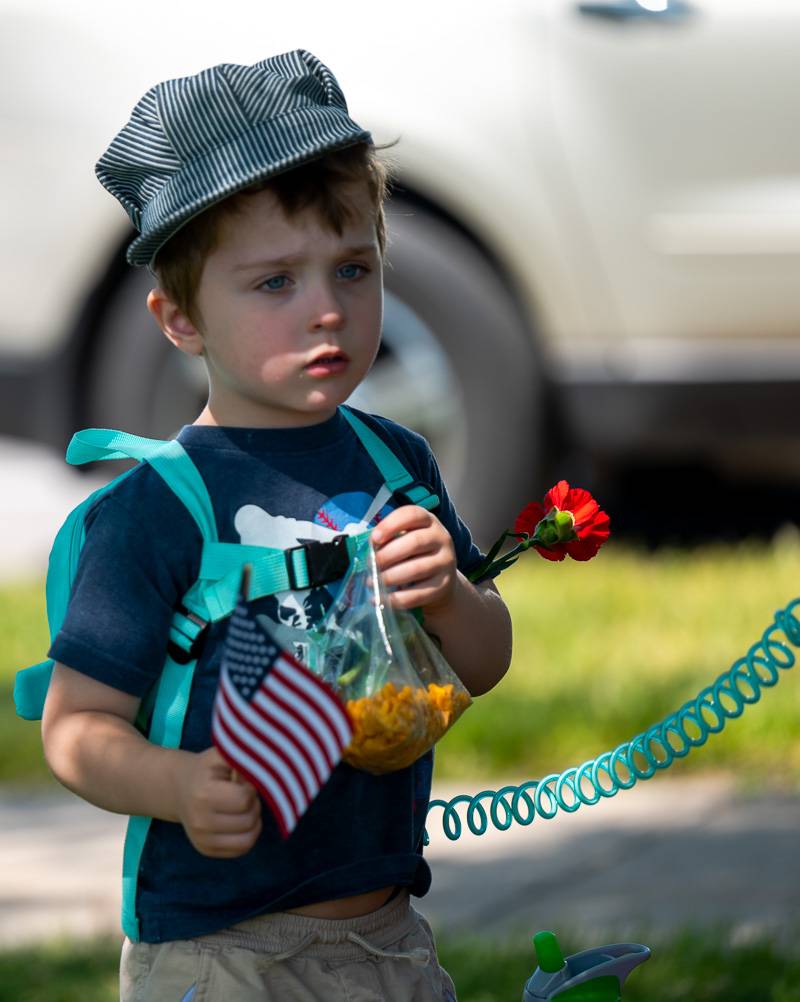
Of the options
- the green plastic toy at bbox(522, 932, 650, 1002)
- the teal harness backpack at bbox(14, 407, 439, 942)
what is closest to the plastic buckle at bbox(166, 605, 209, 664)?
the teal harness backpack at bbox(14, 407, 439, 942)

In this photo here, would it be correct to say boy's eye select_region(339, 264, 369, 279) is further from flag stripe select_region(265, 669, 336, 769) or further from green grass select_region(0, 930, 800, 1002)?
green grass select_region(0, 930, 800, 1002)

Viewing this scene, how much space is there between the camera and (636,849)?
417cm

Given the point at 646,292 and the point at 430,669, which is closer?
the point at 430,669

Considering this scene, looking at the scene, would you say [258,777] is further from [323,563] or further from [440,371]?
[440,371]

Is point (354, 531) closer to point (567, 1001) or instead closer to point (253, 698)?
point (253, 698)

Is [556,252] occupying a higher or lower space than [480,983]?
higher

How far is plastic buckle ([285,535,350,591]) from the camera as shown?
7.25 ft

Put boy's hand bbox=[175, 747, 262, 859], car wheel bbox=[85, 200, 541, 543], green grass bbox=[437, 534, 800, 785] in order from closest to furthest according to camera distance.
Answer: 1. boy's hand bbox=[175, 747, 262, 859]
2. green grass bbox=[437, 534, 800, 785]
3. car wheel bbox=[85, 200, 541, 543]

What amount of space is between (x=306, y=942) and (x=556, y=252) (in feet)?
13.0

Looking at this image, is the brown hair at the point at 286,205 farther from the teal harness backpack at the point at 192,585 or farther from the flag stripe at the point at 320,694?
the flag stripe at the point at 320,694

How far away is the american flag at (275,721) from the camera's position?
73.7 inches

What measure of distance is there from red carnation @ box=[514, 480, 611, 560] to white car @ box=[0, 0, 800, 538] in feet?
11.8

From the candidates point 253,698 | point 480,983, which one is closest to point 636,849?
point 480,983

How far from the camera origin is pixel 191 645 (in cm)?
221
